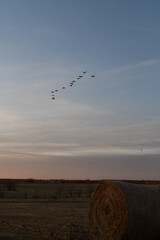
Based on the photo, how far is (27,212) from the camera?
76.4 feet

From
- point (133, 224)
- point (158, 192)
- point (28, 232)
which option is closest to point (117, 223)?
Answer: point (133, 224)

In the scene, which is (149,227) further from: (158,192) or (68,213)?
(68,213)

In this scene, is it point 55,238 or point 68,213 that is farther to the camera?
point 68,213

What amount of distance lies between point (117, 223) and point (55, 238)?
5.98 feet

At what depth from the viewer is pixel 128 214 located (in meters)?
14.9

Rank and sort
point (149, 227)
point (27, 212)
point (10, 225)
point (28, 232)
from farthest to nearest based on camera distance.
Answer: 1. point (27, 212)
2. point (10, 225)
3. point (28, 232)
4. point (149, 227)

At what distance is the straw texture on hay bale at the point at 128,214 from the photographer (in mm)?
14727

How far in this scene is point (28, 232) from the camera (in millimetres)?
16203

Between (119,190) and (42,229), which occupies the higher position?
(119,190)

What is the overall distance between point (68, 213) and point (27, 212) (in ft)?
5.91

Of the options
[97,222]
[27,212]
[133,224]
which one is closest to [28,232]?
[97,222]

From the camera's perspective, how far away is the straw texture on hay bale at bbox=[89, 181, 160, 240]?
14.7 metres

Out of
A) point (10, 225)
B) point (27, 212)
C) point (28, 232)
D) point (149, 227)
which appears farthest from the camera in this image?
point (27, 212)

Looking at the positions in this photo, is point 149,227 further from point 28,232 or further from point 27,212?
point 27,212
